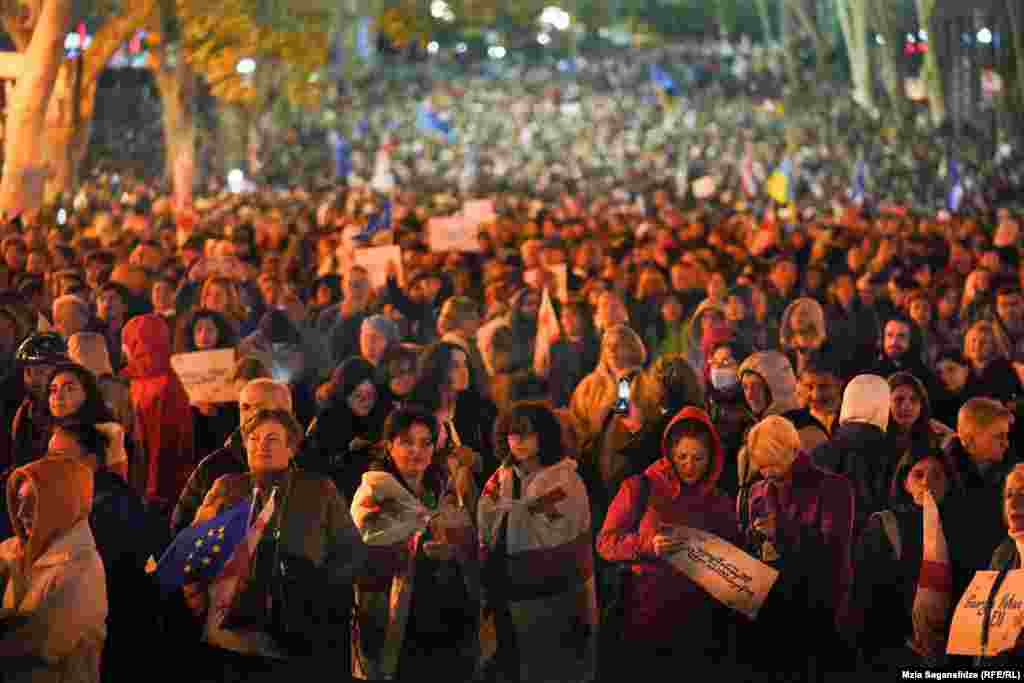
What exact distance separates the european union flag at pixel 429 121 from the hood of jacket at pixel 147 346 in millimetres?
41514

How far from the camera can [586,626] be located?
303 inches

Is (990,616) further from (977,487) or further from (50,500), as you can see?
(50,500)

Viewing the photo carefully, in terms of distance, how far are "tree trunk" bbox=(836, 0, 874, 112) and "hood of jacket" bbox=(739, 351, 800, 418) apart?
31546 mm

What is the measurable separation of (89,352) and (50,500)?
381 cm

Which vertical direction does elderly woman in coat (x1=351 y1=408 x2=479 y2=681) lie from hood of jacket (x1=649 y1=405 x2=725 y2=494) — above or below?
below

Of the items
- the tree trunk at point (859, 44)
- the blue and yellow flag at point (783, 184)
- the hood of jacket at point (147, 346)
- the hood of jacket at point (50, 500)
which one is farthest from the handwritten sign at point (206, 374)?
the tree trunk at point (859, 44)

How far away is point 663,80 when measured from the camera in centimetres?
7112

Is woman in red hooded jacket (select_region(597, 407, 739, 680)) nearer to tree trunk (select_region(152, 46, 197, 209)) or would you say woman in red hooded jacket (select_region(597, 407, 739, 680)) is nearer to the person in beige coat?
the person in beige coat

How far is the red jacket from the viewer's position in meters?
7.56

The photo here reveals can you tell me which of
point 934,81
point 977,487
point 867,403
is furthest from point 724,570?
point 934,81

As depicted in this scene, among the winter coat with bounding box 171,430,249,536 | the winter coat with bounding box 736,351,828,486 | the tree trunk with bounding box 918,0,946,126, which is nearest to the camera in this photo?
the winter coat with bounding box 171,430,249,536

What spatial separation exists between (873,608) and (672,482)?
1.00 metres

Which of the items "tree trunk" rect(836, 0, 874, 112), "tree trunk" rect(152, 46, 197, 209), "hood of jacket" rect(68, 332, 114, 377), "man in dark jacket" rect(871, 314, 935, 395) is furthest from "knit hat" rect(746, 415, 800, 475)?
"tree trunk" rect(836, 0, 874, 112)

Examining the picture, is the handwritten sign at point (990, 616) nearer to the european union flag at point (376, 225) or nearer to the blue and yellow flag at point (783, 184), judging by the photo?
the european union flag at point (376, 225)
